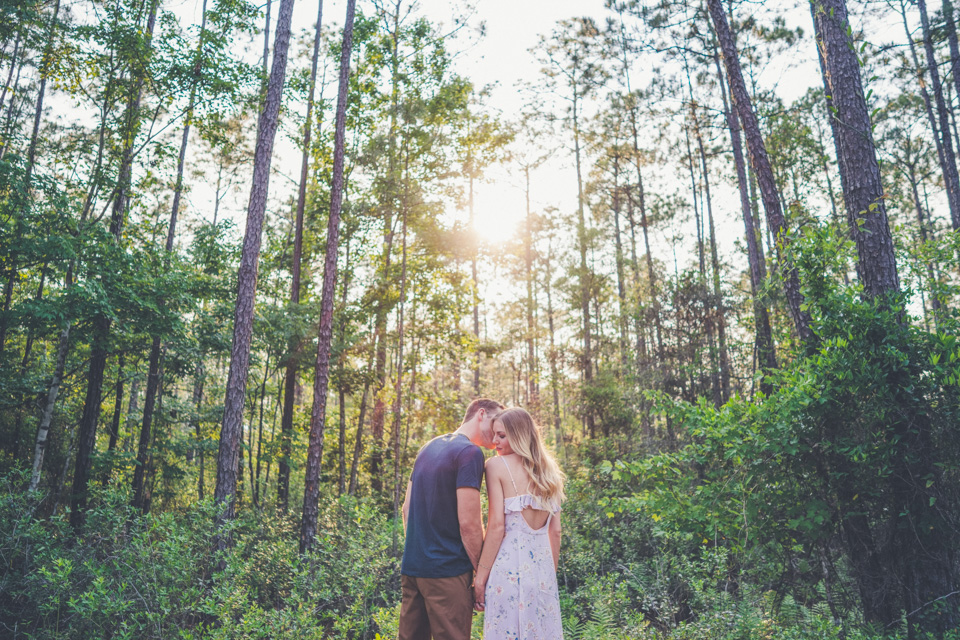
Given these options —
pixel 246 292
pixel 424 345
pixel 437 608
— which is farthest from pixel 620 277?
pixel 437 608

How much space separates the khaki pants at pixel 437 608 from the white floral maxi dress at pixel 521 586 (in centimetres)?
13

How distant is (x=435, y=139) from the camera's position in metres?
12.5

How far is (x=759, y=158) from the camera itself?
674 cm

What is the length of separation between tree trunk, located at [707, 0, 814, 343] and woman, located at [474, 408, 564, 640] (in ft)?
13.3

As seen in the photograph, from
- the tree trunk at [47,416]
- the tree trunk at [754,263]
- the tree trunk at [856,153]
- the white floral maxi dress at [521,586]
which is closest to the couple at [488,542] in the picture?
the white floral maxi dress at [521,586]

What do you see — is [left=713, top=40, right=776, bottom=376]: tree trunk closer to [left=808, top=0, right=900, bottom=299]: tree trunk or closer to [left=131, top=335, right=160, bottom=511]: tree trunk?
[left=808, top=0, right=900, bottom=299]: tree trunk

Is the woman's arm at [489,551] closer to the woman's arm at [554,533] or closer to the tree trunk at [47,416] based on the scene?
the woman's arm at [554,533]

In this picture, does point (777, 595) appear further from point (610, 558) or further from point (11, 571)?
point (11, 571)

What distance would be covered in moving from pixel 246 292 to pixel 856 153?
8.03 meters

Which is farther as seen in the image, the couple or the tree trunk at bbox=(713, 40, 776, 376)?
the tree trunk at bbox=(713, 40, 776, 376)

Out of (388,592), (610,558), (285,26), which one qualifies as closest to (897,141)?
(610,558)

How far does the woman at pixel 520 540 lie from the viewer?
10.3 ft

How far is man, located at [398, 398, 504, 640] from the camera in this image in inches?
126

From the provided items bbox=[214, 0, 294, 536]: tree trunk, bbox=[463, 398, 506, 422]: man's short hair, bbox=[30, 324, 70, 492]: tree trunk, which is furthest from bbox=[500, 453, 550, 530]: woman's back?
bbox=[30, 324, 70, 492]: tree trunk
